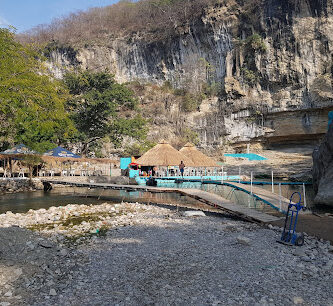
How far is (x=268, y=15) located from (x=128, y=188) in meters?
30.2

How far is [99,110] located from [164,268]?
81.8ft

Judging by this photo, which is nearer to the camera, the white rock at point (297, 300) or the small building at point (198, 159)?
the white rock at point (297, 300)

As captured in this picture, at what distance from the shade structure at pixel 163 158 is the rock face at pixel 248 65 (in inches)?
572

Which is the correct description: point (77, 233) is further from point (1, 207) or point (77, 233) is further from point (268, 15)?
point (268, 15)

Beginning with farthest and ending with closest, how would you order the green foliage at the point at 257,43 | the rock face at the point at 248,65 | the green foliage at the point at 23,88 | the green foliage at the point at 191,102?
the green foliage at the point at 191,102 → the green foliage at the point at 257,43 → the rock face at the point at 248,65 → the green foliage at the point at 23,88

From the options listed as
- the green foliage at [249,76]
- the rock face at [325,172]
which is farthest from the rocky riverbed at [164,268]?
the green foliage at [249,76]

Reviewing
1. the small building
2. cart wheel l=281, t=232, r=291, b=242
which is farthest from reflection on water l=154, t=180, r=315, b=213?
cart wheel l=281, t=232, r=291, b=242

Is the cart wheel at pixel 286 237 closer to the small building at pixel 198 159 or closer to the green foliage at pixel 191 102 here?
the small building at pixel 198 159

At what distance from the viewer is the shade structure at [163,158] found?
749 inches

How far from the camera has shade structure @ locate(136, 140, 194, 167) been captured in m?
19.0

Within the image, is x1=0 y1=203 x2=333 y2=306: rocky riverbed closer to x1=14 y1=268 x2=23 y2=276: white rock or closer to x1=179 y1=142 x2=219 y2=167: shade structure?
x1=14 y1=268 x2=23 y2=276: white rock

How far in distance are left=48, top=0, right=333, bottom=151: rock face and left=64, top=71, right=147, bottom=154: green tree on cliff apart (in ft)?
14.8

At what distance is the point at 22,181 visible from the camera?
65.4ft

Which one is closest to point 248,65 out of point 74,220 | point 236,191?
point 236,191
